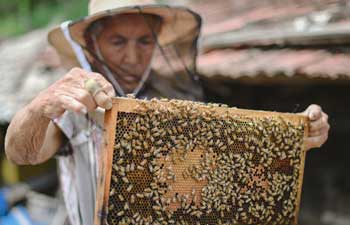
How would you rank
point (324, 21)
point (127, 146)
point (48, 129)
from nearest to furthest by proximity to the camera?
point (127, 146)
point (48, 129)
point (324, 21)

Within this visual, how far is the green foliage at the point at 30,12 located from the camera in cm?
1602

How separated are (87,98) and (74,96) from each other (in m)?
0.06

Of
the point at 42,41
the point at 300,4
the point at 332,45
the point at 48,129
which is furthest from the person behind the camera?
the point at 42,41

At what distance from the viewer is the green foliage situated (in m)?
16.0

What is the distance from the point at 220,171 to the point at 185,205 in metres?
0.22

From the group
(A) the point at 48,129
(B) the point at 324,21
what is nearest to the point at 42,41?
(B) the point at 324,21

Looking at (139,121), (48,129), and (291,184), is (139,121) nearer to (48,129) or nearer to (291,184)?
(48,129)

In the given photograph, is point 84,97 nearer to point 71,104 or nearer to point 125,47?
point 71,104

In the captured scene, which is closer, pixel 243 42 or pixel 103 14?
pixel 103 14

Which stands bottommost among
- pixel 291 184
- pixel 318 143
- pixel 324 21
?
pixel 291 184

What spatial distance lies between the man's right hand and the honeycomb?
0.23 feet

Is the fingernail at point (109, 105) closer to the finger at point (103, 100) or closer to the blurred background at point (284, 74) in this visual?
the finger at point (103, 100)

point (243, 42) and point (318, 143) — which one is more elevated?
point (243, 42)

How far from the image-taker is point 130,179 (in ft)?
7.00
